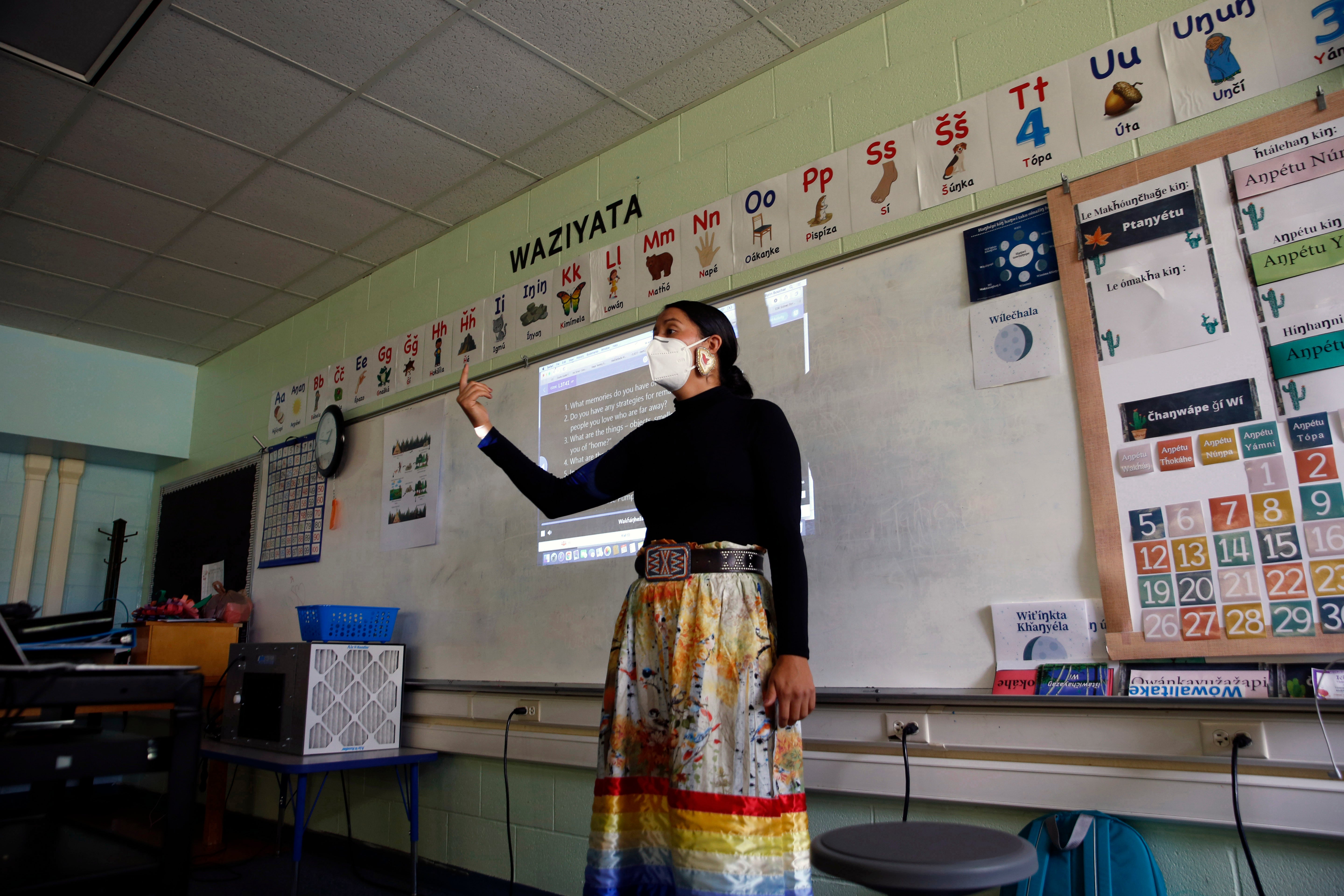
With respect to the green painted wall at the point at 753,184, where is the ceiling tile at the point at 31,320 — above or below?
above

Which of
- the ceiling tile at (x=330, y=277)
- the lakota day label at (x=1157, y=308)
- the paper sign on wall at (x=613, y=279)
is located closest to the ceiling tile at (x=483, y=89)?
the paper sign on wall at (x=613, y=279)

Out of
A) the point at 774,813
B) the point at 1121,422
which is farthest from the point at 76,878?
the point at 1121,422

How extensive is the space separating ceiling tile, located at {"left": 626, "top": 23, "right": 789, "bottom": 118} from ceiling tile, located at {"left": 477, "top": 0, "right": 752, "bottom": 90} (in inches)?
2.0

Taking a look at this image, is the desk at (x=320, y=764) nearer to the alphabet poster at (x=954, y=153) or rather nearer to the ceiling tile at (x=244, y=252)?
the ceiling tile at (x=244, y=252)

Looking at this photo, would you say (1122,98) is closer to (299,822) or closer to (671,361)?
(671,361)

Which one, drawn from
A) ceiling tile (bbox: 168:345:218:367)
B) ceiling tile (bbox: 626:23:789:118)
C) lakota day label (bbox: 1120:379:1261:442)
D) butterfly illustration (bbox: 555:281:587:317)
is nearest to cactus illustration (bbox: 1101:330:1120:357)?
lakota day label (bbox: 1120:379:1261:442)

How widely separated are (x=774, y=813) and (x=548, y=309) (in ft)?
7.22

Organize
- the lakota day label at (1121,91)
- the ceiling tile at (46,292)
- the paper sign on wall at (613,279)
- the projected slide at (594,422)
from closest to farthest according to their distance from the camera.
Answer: the lakota day label at (1121,91)
the projected slide at (594,422)
the paper sign on wall at (613,279)
the ceiling tile at (46,292)

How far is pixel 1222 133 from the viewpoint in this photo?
69.5 inches

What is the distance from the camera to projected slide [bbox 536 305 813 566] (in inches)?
108

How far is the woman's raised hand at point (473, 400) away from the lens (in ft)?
6.75

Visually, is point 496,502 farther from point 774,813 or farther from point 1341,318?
point 1341,318

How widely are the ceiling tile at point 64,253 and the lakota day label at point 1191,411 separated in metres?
4.24

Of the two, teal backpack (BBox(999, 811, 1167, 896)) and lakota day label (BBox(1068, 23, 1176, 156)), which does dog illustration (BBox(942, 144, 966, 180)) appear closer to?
lakota day label (BBox(1068, 23, 1176, 156))
